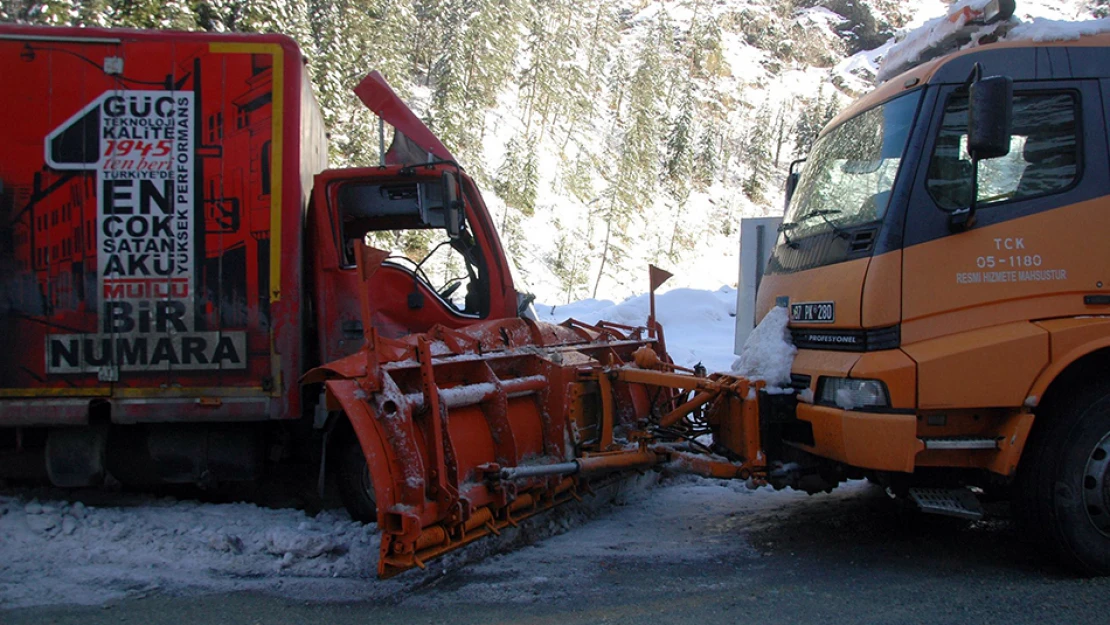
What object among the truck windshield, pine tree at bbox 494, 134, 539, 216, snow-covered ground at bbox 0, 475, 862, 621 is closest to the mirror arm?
the truck windshield

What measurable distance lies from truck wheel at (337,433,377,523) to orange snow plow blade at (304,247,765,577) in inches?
25.0

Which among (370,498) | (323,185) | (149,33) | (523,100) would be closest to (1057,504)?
(370,498)

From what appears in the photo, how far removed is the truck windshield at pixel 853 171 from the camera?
4590mm

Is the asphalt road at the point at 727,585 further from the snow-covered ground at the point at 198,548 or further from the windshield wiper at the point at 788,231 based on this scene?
the windshield wiper at the point at 788,231

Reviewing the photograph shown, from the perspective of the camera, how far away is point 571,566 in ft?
15.1

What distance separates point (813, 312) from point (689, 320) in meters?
11.9

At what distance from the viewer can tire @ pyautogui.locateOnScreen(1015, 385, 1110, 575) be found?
4242mm

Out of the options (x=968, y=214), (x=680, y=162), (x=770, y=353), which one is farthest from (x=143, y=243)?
(x=680, y=162)

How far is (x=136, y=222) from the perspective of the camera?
5215mm

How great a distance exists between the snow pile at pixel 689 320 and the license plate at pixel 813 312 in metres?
6.62

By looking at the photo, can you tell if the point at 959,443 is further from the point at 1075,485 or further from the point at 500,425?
the point at 500,425

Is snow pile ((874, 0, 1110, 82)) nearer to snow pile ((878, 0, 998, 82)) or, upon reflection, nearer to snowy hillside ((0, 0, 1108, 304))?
snow pile ((878, 0, 998, 82))

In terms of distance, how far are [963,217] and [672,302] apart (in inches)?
519

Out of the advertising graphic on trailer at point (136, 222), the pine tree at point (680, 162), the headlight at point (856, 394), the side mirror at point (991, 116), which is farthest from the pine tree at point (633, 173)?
the side mirror at point (991, 116)
